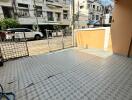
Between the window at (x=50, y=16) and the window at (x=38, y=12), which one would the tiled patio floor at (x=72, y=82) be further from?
the window at (x=50, y=16)

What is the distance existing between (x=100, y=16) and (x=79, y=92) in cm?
2378

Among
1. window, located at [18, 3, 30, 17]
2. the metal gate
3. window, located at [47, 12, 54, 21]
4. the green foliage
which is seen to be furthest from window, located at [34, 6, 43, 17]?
the metal gate

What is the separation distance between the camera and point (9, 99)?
1.78 meters

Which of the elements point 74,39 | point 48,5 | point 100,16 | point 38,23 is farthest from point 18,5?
point 100,16

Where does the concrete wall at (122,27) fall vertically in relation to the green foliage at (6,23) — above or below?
below

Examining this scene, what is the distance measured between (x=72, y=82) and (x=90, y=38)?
325cm

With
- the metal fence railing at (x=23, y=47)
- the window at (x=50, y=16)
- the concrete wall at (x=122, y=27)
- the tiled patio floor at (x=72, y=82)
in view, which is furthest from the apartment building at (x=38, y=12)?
the concrete wall at (x=122, y=27)

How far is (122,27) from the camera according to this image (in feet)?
11.6

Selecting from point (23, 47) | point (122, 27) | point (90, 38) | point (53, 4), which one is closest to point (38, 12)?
point (53, 4)

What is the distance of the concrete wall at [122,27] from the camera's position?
3309mm

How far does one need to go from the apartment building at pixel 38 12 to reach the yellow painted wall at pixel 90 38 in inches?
355

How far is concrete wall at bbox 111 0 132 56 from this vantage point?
3.31 meters

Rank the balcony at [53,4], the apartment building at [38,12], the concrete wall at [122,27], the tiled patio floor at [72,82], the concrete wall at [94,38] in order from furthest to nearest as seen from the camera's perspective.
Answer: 1. the balcony at [53,4]
2. the apartment building at [38,12]
3. the concrete wall at [94,38]
4. the concrete wall at [122,27]
5. the tiled patio floor at [72,82]

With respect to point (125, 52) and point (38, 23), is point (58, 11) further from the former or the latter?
point (125, 52)
